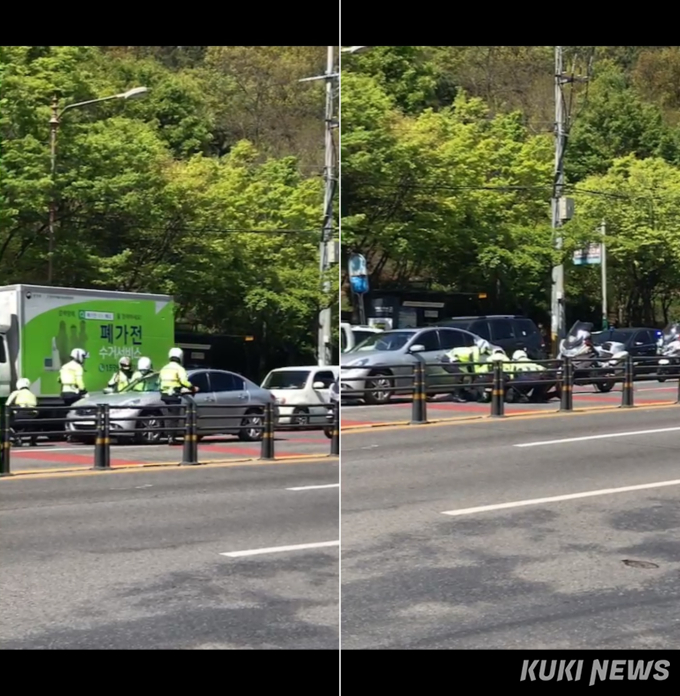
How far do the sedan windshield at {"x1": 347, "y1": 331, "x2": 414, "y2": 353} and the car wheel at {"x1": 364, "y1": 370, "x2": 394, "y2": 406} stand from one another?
2.3 inches

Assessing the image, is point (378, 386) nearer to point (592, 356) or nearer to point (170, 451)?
point (170, 451)

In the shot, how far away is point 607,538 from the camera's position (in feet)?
8.81

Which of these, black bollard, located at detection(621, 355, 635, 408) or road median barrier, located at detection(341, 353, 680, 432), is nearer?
road median barrier, located at detection(341, 353, 680, 432)

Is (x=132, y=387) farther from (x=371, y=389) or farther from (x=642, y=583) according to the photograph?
(x=642, y=583)

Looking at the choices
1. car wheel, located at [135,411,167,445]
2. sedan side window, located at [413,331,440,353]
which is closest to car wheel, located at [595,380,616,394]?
sedan side window, located at [413,331,440,353]

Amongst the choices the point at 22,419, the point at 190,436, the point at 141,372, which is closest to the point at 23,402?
the point at 22,419

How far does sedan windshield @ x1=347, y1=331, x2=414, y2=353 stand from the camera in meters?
2.22

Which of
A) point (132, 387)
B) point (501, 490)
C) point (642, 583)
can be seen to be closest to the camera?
point (132, 387)

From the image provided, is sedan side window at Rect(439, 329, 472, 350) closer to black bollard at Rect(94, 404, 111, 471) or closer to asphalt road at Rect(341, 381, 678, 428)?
asphalt road at Rect(341, 381, 678, 428)

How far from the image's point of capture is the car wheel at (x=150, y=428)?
82.2 inches

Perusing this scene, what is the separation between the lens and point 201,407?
2041 millimetres
